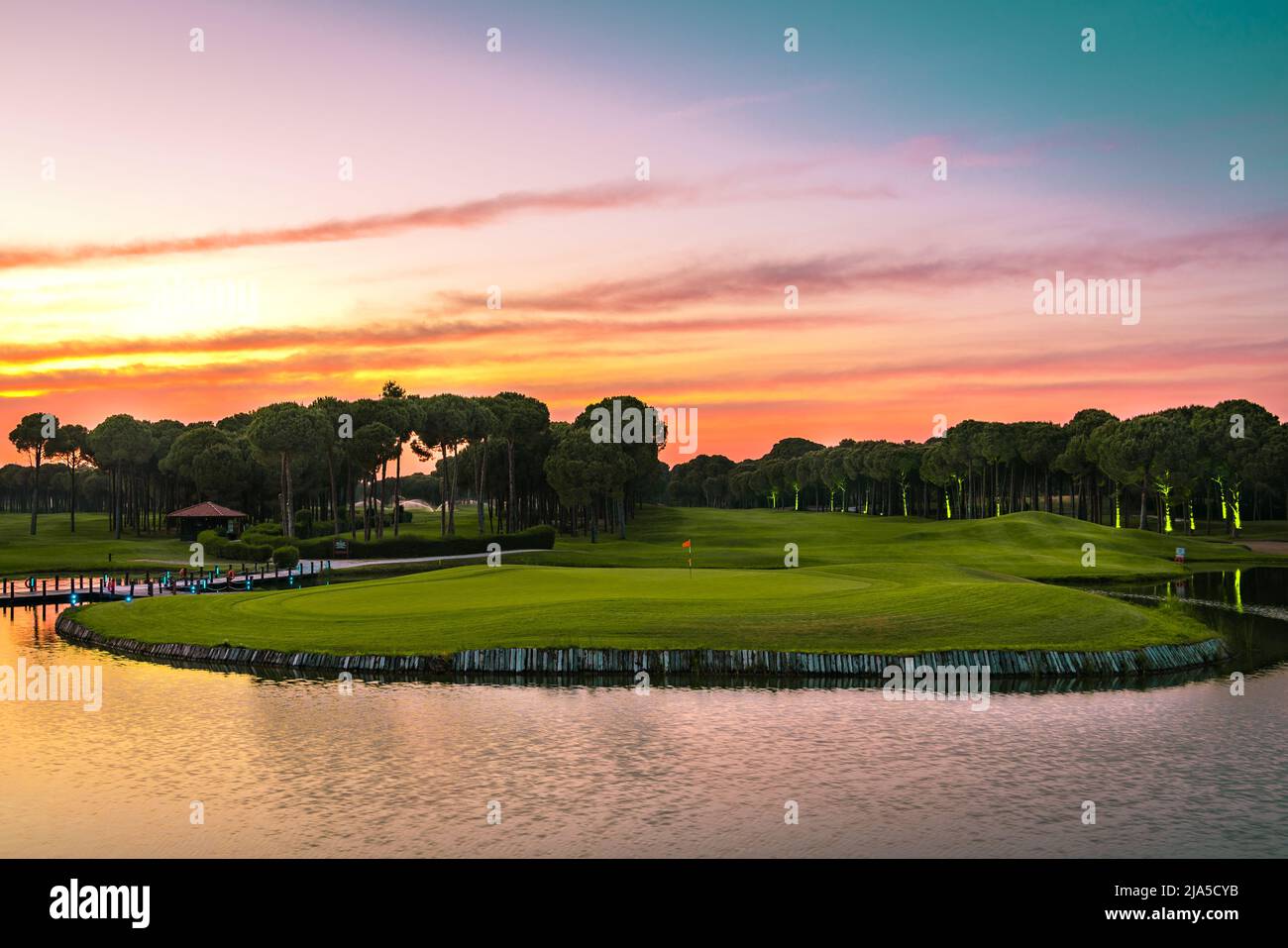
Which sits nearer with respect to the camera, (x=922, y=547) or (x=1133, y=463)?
(x=922, y=547)

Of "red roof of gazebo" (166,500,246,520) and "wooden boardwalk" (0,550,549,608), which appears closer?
"wooden boardwalk" (0,550,549,608)

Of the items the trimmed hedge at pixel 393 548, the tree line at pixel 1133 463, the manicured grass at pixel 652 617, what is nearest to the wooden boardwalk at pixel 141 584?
the trimmed hedge at pixel 393 548

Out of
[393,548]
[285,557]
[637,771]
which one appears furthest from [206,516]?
[637,771]

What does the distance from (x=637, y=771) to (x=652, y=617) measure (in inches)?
738

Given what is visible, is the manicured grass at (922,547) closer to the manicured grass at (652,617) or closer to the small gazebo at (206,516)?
the manicured grass at (652,617)

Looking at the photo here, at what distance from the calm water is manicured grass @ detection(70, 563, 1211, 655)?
14.7 feet

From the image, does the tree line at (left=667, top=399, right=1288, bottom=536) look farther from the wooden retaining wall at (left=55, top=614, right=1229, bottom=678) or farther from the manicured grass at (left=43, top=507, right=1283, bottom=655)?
the wooden retaining wall at (left=55, top=614, right=1229, bottom=678)

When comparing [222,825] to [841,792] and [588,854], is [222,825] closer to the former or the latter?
[588,854]

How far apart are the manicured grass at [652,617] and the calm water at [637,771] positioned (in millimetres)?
4489

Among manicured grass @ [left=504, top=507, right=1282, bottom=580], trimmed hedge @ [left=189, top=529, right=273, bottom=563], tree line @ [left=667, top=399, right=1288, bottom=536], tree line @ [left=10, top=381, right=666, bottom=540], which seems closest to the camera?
trimmed hedge @ [left=189, top=529, right=273, bottom=563]

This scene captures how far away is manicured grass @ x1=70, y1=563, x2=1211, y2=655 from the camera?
41.7 m

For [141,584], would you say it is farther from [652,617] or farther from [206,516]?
[206,516]

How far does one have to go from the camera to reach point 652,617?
1762 inches

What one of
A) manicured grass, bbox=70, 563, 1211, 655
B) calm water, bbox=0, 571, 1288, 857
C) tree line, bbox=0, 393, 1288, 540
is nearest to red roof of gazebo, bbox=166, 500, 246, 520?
tree line, bbox=0, 393, 1288, 540
